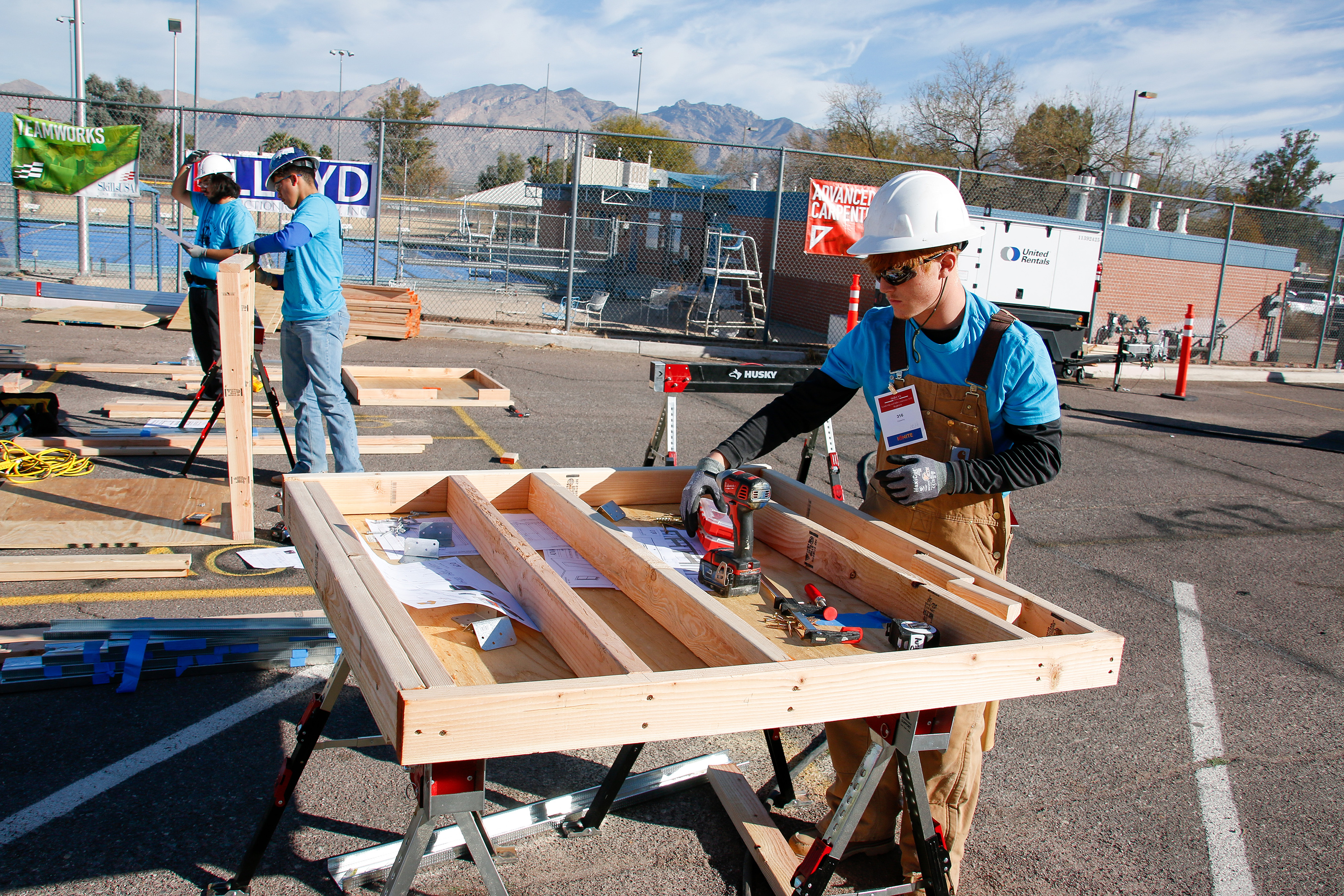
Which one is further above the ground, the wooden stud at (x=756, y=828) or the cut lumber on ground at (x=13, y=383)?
the cut lumber on ground at (x=13, y=383)

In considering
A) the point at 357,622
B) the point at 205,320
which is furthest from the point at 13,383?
the point at 357,622

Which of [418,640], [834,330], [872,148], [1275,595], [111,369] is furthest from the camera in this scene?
[872,148]

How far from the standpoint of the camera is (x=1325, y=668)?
4836 millimetres

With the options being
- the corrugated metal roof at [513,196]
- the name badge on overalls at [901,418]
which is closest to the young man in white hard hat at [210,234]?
the name badge on overalls at [901,418]

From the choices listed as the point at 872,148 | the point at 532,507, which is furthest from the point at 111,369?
the point at 872,148

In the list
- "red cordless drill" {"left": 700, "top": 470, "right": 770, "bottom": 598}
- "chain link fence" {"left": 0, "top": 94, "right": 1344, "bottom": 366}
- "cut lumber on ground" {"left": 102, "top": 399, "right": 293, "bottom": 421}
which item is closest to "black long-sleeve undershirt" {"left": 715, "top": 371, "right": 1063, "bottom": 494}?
"red cordless drill" {"left": 700, "top": 470, "right": 770, "bottom": 598}

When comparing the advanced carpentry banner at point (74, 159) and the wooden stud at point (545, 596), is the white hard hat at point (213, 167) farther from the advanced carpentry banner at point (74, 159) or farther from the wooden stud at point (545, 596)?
the advanced carpentry banner at point (74, 159)

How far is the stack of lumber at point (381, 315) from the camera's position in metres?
13.2

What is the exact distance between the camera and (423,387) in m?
9.84

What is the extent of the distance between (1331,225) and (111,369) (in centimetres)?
2488

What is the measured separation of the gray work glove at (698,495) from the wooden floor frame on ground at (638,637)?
10.9 inches

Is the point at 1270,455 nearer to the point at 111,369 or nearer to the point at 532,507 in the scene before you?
the point at 532,507

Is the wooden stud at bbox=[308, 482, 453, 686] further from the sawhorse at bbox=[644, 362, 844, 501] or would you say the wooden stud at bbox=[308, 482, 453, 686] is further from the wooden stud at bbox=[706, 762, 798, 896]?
the sawhorse at bbox=[644, 362, 844, 501]

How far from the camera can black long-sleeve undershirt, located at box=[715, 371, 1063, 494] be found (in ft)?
8.79
